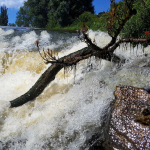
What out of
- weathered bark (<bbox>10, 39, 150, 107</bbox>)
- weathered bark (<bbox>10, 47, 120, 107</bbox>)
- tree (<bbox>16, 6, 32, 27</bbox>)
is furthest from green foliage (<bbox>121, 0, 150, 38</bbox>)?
tree (<bbox>16, 6, 32, 27</bbox>)

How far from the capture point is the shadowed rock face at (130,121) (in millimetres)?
2111

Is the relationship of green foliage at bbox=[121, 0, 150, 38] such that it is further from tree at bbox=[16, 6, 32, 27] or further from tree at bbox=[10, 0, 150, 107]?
tree at bbox=[16, 6, 32, 27]

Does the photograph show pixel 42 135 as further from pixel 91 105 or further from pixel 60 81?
pixel 60 81

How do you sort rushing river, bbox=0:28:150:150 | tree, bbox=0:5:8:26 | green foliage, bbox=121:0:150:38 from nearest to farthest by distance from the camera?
rushing river, bbox=0:28:150:150 → green foliage, bbox=121:0:150:38 → tree, bbox=0:5:8:26

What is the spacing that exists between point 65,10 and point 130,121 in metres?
22.9

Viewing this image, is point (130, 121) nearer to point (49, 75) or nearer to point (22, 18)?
point (49, 75)

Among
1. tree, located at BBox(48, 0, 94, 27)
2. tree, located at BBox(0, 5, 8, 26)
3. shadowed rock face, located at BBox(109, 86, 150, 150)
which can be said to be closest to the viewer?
shadowed rock face, located at BBox(109, 86, 150, 150)

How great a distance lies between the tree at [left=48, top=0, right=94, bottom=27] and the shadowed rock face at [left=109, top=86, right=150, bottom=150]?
72.8ft

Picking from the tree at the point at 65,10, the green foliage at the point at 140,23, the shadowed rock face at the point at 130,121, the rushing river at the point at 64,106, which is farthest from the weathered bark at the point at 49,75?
the tree at the point at 65,10

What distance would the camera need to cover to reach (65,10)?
22797 millimetres

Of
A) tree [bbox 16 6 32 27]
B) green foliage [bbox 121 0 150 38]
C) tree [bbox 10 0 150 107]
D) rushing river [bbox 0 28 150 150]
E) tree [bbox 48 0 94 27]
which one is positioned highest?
tree [bbox 16 6 32 27]

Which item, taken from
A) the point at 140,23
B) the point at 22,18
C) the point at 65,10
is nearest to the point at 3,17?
the point at 22,18

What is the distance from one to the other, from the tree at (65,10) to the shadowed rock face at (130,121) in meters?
22.2

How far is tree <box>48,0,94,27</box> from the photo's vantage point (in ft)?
75.0
